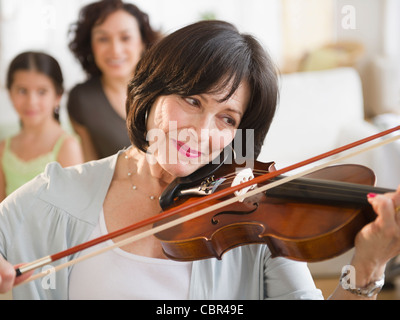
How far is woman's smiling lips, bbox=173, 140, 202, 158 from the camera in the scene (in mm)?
741

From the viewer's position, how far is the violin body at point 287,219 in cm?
65

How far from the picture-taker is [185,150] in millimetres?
746

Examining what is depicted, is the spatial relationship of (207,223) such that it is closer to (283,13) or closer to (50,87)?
(50,87)

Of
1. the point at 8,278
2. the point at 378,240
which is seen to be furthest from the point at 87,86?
Result: the point at 378,240

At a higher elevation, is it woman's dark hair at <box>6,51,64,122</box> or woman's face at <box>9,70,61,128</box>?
woman's dark hair at <box>6,51,64,122</box>

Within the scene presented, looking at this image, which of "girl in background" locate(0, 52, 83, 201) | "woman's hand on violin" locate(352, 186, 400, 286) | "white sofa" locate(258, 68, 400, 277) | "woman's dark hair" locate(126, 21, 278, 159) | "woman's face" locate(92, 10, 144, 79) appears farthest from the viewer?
"woman's face" locate(92, 10, 144, 79)

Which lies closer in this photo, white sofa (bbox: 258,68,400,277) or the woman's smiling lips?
the woman's smiling lips

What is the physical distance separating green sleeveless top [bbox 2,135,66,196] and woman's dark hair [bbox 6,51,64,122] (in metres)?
0.17

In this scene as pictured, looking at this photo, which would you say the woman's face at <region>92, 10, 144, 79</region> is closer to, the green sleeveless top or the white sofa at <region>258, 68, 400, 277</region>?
the green sleeveless top

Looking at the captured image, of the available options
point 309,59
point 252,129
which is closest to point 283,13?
point 309,59

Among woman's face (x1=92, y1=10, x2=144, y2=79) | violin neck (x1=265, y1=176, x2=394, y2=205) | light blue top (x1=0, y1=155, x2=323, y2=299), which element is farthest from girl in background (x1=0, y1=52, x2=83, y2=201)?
violin neck (x1=265, y1=176, x2=394, y2=205)

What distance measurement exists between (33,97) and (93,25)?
28 cm

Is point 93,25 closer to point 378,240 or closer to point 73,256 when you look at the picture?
point 73,256

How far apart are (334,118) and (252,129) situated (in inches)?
24.9
